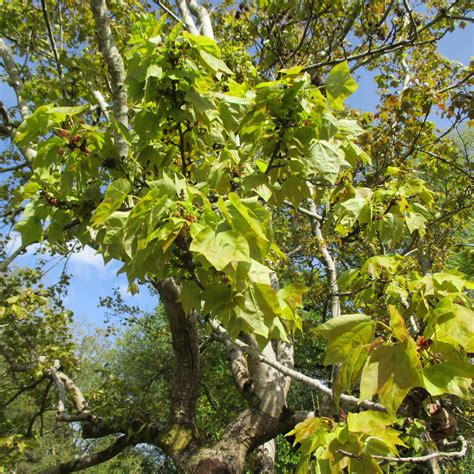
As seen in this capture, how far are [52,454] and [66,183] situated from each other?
22991 mm

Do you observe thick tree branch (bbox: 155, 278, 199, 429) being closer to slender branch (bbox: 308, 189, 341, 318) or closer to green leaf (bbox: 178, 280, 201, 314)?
slender branch (bbox: 308, 189, 341, 318)

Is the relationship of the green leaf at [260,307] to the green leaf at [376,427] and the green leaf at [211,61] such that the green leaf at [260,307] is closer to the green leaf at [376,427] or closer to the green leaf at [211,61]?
the green leaf at [376,427]

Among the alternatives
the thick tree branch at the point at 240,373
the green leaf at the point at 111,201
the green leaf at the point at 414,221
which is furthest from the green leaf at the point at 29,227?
the thick tree branch at the point at 240,373

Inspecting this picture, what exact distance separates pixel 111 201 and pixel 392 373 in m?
1.24

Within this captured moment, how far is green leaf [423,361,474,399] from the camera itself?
1186 millimetres

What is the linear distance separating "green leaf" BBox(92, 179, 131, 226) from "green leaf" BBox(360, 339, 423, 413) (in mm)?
1133

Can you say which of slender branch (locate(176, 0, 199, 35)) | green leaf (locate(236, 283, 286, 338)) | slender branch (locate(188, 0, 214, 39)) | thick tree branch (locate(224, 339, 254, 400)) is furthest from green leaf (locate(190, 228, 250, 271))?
slender branch (locate(188, 0, 214, 39))

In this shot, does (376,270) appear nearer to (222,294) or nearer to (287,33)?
(222,294)

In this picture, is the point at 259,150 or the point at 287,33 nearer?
the point at 259,150

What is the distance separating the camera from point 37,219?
212 centimetres

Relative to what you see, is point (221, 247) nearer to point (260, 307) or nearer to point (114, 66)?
point (260, 307)

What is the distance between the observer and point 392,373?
118 cm

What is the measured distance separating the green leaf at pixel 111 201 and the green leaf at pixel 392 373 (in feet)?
3.72

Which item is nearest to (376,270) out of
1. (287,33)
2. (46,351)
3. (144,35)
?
(144,35)
